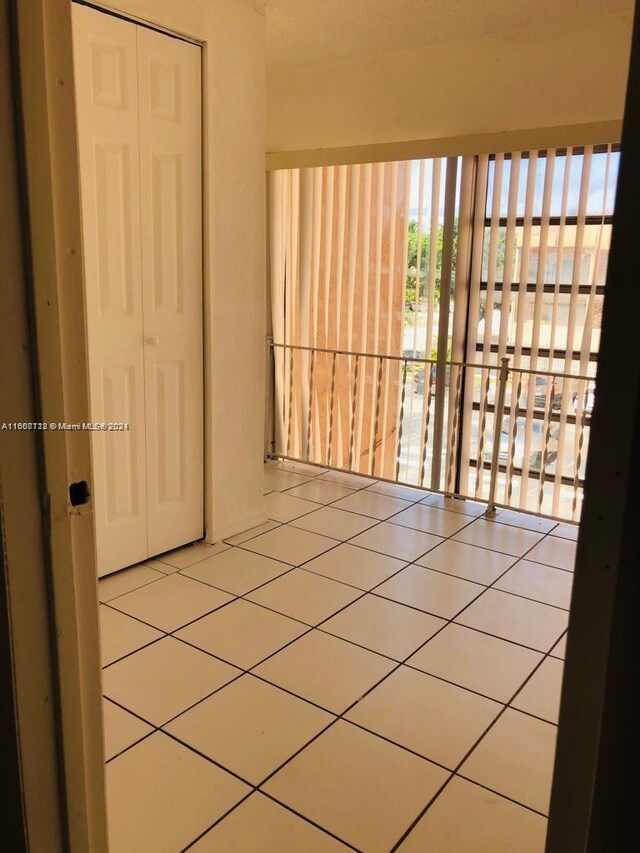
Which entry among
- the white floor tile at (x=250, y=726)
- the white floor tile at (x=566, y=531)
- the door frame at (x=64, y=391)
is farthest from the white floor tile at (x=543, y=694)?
the door frame at (x=64, y=391)

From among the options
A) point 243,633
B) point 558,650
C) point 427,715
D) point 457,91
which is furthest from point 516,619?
point 457,91

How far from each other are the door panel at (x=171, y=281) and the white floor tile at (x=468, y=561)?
1.14m

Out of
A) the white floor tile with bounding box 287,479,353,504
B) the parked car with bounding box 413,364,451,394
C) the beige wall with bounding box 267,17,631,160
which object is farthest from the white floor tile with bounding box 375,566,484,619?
the beige wall with bounding box 267,17,631,160

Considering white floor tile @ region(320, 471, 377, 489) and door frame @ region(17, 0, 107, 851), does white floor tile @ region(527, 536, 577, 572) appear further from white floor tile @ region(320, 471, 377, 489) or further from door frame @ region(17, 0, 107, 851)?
door frame @ region(17, 0, 107, 851)

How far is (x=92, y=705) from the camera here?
4.02 ft

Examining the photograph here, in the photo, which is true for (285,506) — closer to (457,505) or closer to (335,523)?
(335,523)

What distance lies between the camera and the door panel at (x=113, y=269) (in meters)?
2.61

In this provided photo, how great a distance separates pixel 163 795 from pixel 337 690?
0.65m

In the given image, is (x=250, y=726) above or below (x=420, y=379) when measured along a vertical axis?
below

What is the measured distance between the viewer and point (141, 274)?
9.53ft

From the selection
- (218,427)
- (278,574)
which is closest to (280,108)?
(218,427)

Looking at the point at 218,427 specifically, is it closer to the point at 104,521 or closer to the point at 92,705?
the point at 104,521

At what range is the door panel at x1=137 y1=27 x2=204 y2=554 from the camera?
2.85 metres

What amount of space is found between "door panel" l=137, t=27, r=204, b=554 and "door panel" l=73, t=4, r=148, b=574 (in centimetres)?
5
